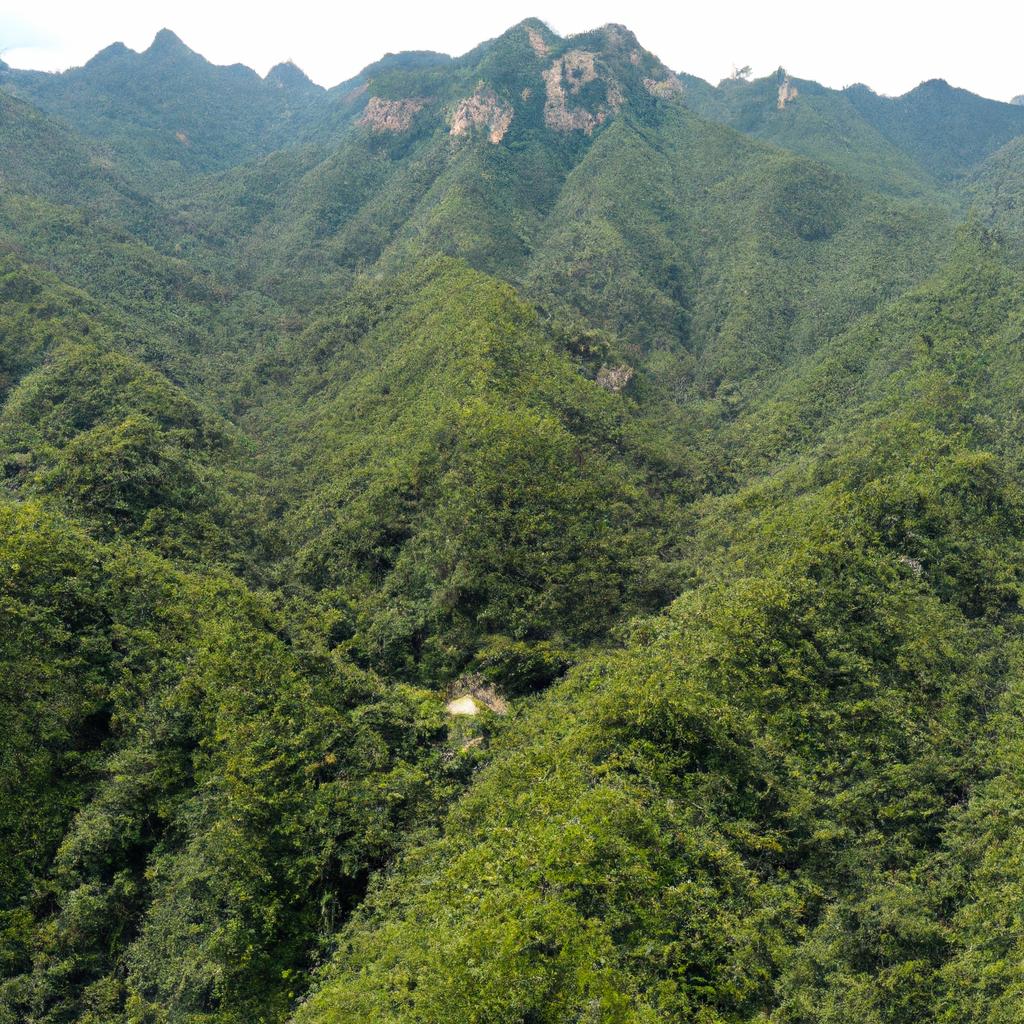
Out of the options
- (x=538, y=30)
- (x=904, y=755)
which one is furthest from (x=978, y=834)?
(x=538, y=30)

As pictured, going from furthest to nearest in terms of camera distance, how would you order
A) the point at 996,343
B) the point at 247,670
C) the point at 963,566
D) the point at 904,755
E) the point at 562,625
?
the point at 996,343, the point at 562,625, the point at 963,566, the point at 247,670, the point at 904,755

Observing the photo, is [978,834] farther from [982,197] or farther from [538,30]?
[538,30]

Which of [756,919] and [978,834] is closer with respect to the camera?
[756,919]

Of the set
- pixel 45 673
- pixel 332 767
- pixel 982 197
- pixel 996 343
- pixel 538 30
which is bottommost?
pixel 332 767

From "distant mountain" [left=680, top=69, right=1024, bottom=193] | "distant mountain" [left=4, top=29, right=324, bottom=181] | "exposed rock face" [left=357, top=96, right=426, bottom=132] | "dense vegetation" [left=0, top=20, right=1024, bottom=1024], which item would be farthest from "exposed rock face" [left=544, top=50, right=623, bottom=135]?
"distant mountain" [left=4, top=29, right=324, bottom=181]

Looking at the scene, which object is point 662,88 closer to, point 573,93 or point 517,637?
point 573,93

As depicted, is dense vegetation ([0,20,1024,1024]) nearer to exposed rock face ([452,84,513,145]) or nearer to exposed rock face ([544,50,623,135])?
exposed rock face ([452,84,513,145])

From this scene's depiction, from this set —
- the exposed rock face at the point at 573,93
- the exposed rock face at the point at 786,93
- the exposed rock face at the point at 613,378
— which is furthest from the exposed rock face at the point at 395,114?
the exposed rock face at the point at 613,378

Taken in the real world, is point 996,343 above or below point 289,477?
above
